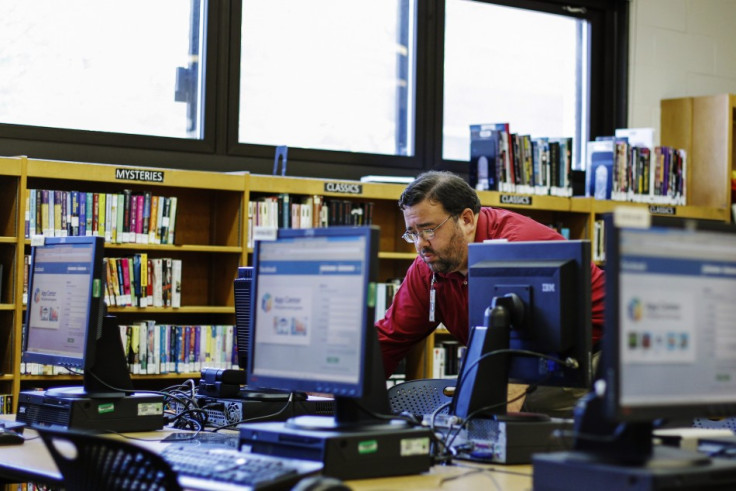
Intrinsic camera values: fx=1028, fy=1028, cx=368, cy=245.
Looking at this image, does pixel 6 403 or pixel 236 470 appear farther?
pixel 6 403

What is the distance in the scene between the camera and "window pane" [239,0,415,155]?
5.09 metres

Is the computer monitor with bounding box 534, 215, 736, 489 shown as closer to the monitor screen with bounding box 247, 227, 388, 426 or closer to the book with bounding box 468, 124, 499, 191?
the monitor screen with bounding box 247, 227, 388, 426

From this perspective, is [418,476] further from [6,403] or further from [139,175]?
[139,175]

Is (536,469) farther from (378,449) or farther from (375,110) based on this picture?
(375,110)

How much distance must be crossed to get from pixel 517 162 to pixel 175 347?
6.57 ft

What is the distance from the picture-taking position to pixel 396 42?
552cm

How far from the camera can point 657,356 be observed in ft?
5.33

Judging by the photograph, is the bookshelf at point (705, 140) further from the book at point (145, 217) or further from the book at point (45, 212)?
the book at point (45, 212)

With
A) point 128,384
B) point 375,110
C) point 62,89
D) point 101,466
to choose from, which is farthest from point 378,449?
point 375,110

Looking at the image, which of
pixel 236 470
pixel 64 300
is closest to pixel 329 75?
pixel 64 300

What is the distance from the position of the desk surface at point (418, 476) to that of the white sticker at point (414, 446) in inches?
1.8

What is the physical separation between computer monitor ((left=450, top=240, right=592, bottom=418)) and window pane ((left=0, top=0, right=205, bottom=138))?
2801mm

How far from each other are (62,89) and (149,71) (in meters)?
0.42

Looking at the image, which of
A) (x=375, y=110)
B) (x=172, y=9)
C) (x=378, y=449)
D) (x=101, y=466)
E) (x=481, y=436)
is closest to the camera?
(x=101, y=466)
